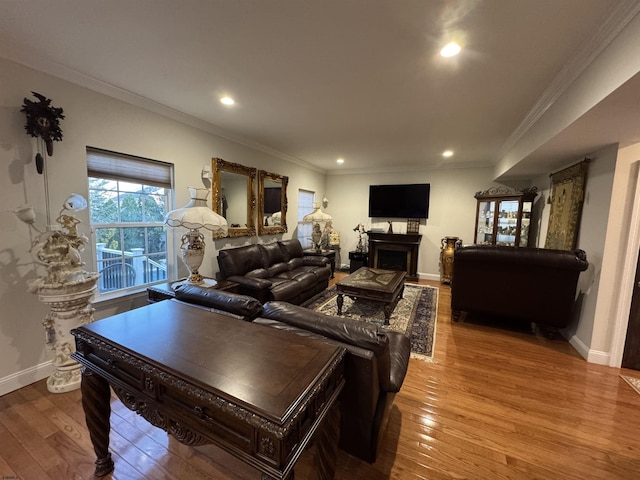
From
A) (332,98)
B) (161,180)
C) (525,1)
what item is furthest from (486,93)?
(161,180)

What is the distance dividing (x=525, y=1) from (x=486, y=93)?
3.80ft

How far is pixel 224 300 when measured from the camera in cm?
170

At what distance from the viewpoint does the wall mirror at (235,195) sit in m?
3.68

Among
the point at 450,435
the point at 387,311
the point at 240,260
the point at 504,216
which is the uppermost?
the point at 504,216

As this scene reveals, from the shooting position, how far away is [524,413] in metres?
1.91

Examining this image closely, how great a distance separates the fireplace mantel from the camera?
19.0 ft

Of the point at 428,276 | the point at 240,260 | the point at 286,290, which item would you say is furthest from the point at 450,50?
the point at 428,276

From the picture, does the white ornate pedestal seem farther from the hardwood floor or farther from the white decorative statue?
the hardwood floor

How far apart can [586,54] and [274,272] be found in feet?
12.9

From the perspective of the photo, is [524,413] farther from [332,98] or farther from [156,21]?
[156,21]

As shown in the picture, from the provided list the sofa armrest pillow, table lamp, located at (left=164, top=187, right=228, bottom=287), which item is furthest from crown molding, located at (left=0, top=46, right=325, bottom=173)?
the sofa armrest pillow

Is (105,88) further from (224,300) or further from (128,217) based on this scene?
(224,300)

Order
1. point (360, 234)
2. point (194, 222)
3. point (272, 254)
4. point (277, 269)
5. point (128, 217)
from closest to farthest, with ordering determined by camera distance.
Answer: point (194, 222) < point (128, 217) < point (277, 269) < point (272, 254) < point (360, 234)

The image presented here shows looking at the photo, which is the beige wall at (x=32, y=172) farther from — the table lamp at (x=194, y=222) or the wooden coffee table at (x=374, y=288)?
the wooden coffee table at (x=374, y=288)
